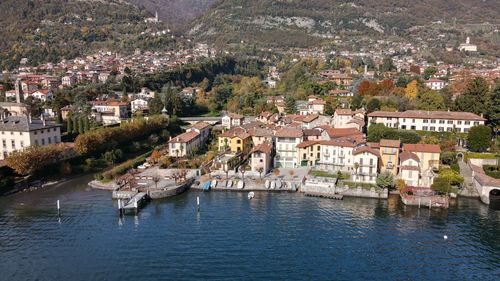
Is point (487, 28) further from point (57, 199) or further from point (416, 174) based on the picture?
point (57, 199)

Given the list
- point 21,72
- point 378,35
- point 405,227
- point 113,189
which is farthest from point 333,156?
point 378,35

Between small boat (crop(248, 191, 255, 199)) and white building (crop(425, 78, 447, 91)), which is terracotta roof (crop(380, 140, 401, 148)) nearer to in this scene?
small boat (crop(248, 191, 255, 199))

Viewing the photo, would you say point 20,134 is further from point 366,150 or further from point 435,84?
point 435,84

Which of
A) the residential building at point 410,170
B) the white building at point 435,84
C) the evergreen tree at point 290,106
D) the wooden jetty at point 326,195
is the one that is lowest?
the wooden jetty at point 326,195

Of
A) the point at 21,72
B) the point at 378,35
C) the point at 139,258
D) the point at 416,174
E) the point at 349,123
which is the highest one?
the point at 378,35

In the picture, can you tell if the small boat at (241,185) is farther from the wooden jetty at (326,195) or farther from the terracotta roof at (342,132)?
the terracotta roof at (342,132)

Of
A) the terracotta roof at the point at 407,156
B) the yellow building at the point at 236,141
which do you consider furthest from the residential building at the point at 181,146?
the terracotta roof at the point at 407,156
